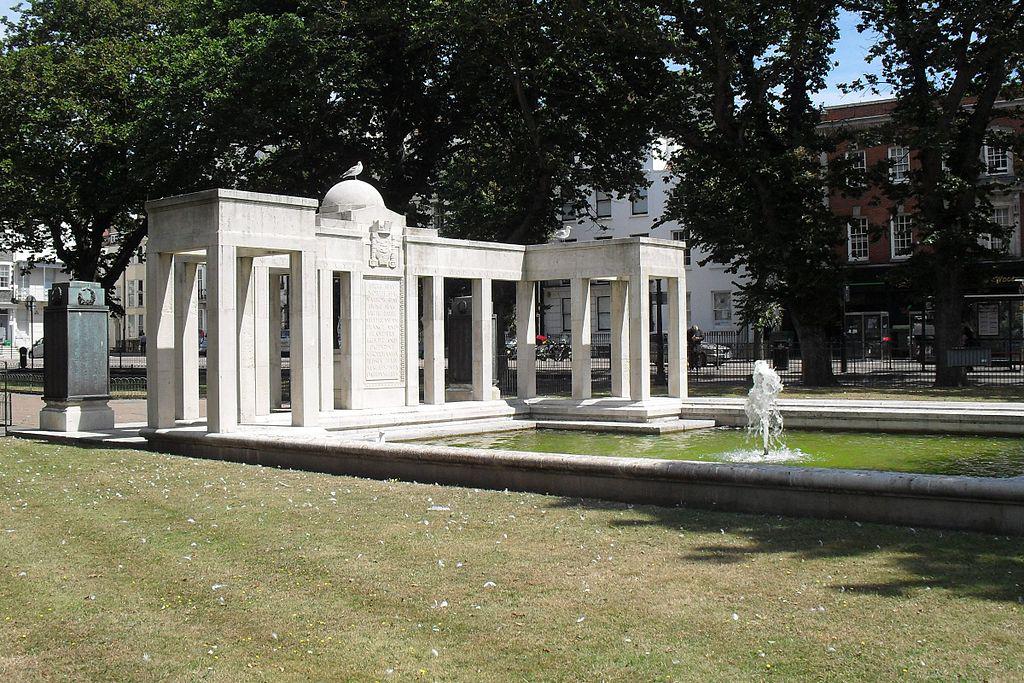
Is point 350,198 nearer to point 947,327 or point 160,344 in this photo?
point 160,344

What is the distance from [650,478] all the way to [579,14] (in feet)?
64.1

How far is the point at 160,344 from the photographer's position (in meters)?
18.2

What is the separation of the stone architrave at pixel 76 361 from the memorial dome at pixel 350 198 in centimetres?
518

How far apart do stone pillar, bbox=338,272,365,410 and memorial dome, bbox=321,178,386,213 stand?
2152 millimetres

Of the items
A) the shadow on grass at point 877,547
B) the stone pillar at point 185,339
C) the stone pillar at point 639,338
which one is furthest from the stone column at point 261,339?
the shadow on grass at point 877,547

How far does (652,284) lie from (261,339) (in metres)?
44.7

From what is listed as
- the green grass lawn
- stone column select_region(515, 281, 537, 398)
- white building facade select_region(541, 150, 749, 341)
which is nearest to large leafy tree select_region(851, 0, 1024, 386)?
stone column select_region(515, 281, 537, 398)

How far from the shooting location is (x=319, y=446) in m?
14.1

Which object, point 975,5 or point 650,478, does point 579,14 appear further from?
point 650,478

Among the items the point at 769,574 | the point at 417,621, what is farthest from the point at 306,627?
the point at 769,574

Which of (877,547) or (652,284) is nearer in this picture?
(877,547)

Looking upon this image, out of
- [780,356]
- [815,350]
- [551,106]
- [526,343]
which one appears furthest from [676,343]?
[780,356]

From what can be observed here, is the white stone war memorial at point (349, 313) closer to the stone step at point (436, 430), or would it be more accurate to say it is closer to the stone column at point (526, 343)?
the stone column at point (526, 343)

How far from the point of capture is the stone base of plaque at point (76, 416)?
61.4ft
